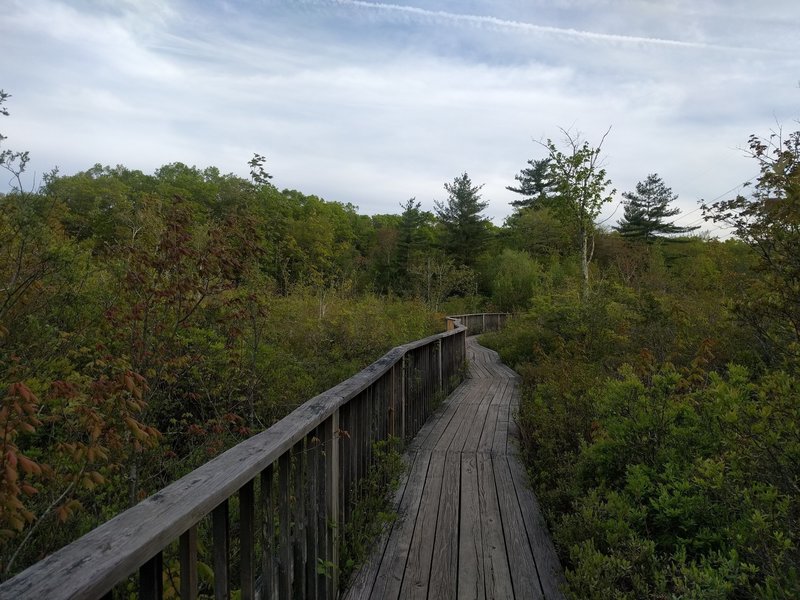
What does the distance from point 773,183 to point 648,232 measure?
4361 centimetres

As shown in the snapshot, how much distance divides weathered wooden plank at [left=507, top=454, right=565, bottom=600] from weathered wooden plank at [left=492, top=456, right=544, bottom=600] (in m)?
0.03

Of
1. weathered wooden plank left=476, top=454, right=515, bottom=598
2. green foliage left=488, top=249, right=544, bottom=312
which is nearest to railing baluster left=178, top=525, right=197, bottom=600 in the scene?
weathered wooden plank left=476, top=454, right=515, bottom=598

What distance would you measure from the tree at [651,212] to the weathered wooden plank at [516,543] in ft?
142

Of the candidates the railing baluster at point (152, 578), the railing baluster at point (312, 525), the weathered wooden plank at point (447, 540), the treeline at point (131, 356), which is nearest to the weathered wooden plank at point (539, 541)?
the weathered wooden plank at point (447, 540)

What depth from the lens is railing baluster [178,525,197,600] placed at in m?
1.04

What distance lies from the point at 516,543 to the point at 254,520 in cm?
224

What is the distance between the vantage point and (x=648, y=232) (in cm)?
4169

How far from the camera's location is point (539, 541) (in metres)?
3.10

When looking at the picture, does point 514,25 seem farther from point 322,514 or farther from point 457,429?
point 322,514

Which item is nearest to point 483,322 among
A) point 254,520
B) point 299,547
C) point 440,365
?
point 440,365

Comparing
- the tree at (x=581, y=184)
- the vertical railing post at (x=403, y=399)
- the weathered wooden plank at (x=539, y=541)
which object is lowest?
the weathered wooden plank at (x=539, y=541)

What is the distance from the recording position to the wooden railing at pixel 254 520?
75 cm

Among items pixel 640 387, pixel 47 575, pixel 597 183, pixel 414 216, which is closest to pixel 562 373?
pixel 640 387

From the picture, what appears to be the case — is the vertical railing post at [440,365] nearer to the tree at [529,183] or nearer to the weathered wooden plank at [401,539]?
the weathered wooden plank at [401,539]
